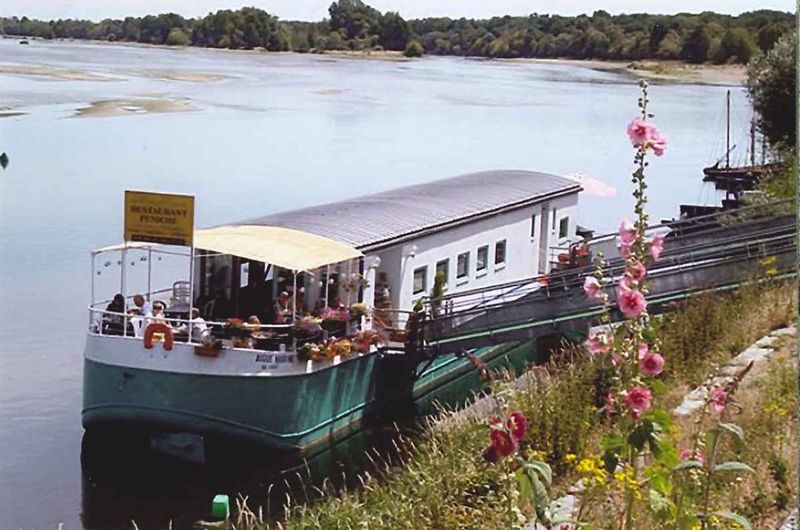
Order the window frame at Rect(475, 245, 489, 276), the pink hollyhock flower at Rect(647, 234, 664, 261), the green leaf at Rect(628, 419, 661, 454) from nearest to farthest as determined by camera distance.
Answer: the green leaf at Rect(628, 419, 661, 454)
the pink hollyhock flower at Rect(647, 234, 664, 261)
the window frame at Rect(475, 245, 489, 276)

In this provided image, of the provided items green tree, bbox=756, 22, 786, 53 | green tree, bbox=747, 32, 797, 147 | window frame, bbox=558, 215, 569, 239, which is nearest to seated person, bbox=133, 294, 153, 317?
window frame, bbox=558, 215, 569, 239

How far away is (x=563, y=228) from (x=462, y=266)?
466 centimetres

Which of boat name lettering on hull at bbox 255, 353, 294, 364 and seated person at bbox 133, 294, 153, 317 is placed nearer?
boat name lettering on hull at bbox 255, 353, 294, 364

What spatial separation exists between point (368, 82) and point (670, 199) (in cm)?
5957

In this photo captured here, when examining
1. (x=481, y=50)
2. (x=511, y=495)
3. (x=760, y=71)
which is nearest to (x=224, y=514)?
(x=511, y=495)

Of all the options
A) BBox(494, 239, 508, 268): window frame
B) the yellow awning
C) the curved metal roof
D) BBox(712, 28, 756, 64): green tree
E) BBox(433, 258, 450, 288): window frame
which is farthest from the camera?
BBox(712, 28, 756, 64): green tree

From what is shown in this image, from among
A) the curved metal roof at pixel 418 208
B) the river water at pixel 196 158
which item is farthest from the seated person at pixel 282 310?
the river water at pixel 196 158

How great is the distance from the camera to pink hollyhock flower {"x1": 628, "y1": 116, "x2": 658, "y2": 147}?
515 centimetres

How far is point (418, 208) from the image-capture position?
69.1 ft

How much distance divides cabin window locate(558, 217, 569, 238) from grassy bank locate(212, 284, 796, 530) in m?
12.4

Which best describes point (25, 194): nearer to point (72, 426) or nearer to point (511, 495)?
point (72, 426)

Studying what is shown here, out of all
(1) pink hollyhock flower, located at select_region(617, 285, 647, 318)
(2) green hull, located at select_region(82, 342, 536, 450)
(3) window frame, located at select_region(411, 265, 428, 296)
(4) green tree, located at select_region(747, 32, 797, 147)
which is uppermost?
(4) green tree, located at select_region(747, 32, 797, 147)

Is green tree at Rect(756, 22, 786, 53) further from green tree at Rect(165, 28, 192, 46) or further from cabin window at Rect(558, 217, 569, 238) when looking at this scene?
green tree at Rect(165, 28, 192, 46)

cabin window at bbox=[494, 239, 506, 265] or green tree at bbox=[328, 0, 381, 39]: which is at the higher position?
green tree at bbox=[328, 0, 381, 39]
